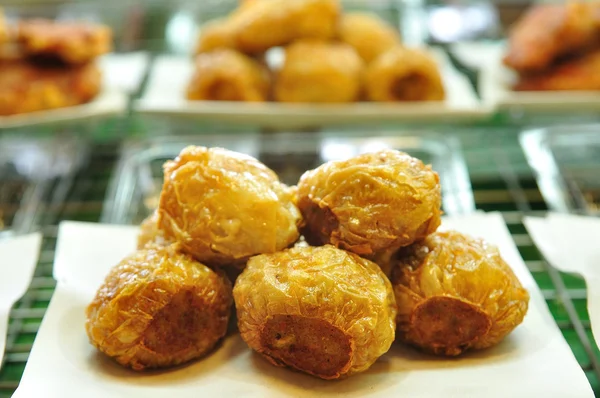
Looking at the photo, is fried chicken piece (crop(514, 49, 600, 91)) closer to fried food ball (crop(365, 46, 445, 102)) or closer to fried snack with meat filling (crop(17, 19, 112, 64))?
fried food ball (crop(365, 46, 445, 102))

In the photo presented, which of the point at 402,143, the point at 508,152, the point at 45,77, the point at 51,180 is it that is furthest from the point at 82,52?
the point at 508,152

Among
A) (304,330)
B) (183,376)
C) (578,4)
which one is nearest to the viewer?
(304,330)

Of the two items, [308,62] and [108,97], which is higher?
[308,62]

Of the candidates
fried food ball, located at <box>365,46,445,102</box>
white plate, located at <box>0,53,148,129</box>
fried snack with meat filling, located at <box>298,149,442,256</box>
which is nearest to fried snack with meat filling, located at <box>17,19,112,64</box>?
white plate, located at <box>0,53,148,129</box>

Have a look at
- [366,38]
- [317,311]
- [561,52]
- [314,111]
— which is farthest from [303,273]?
[561,52]

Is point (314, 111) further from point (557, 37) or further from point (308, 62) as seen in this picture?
point (557, 37)

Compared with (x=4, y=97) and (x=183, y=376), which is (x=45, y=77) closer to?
(x=4, y=97)
